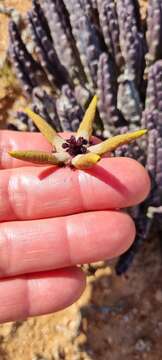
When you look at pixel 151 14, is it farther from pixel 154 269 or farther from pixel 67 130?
pixel 154 269

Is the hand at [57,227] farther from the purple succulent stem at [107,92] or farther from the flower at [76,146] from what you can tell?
the purple succulent stem at [107,92]

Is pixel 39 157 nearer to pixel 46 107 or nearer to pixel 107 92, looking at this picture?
pixel 107 92

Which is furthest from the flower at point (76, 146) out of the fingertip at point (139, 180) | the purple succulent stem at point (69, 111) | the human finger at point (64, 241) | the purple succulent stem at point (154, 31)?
the purple succulent stem at point (154, 31)

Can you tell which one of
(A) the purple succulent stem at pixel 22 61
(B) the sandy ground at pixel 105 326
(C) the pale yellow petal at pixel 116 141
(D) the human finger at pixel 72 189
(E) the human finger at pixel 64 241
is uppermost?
(A) the purple succulent stem at pixel 22 61

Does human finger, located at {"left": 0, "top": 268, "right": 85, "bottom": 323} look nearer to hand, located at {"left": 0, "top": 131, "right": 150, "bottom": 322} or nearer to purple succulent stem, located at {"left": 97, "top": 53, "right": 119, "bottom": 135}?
hand, located at {"left": 0, "top": 131, "right": 150, "bottom": 322}

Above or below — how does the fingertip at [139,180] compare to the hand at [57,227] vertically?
above

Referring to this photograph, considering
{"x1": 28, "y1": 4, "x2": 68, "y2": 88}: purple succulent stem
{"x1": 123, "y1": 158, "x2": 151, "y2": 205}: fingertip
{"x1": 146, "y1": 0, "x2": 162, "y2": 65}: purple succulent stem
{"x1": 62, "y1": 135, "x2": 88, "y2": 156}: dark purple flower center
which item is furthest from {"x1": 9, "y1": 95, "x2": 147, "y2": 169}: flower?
{"x1": 28, "y1": 4, "x2": 68, "y2": 88}: purple succulent stem
